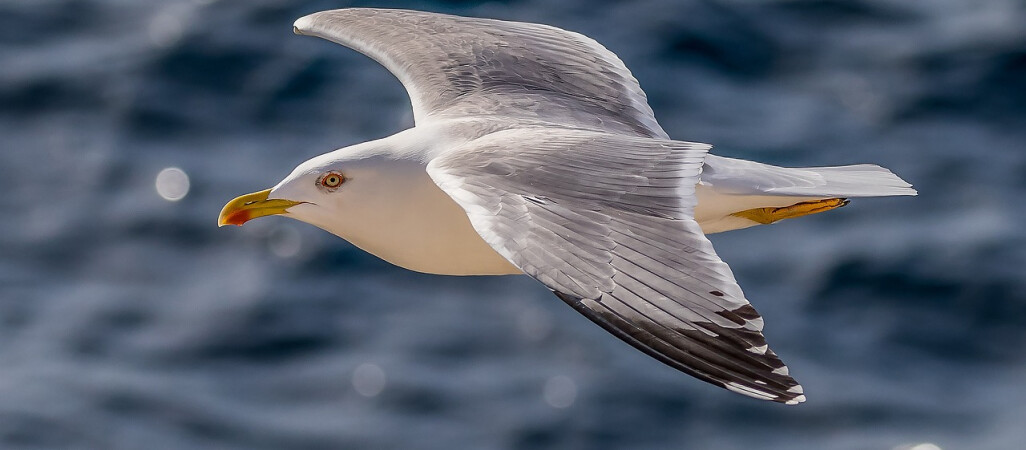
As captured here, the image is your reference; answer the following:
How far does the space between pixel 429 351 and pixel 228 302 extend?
1652 mm

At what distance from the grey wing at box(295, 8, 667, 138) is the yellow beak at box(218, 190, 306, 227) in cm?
105

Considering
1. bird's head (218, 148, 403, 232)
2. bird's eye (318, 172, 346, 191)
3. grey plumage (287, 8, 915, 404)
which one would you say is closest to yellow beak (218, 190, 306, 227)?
bird's head (218, 148, 403, 232)

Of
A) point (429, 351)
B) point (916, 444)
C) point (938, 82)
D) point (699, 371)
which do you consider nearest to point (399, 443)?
point (429, 351)

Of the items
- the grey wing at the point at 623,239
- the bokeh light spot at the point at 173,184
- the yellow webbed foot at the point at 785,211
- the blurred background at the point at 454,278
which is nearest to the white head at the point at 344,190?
the grey wing at the point at 623,239

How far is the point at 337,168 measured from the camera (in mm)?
6340

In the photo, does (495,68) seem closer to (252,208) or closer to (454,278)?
(252,208)

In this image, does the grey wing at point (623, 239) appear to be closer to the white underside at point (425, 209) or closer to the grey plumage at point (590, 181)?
the grey plumage at point (590, 181)

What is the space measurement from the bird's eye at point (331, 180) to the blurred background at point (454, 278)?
5.74 meters

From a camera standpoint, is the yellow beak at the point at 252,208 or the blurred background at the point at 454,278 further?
the blurred background at the point at 454,278

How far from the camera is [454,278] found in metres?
12.4

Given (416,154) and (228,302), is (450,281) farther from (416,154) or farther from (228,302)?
(416,154)

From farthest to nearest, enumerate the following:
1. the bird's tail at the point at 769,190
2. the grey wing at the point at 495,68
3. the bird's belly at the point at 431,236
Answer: the grey wing at the point at 495,68 → the bird's tail at the point at 769,190 → the bird's belly at the point at 431,236

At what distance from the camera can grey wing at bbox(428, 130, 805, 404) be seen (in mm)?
4555

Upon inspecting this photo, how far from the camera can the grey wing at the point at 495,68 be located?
740 cm
